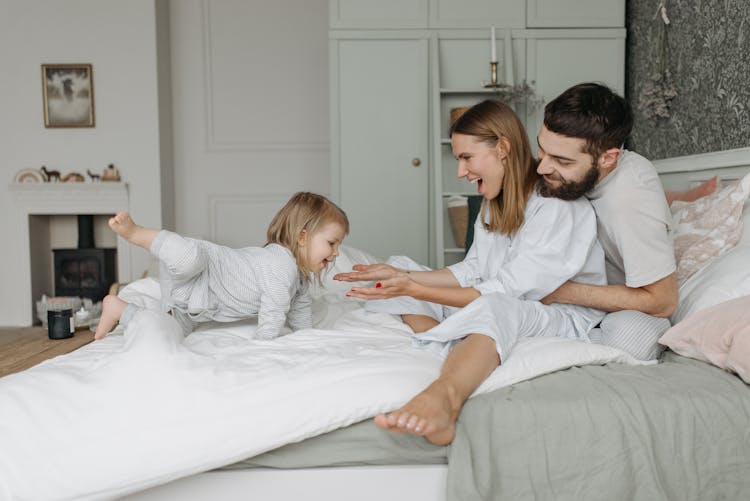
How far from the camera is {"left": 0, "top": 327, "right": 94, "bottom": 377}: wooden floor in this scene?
3186mm

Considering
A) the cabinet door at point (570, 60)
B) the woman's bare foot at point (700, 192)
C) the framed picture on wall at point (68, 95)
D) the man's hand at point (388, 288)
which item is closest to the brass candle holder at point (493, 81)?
the cabinet door at point (570, 60)

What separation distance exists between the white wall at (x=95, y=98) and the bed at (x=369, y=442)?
3491mm

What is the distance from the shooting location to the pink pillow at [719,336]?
1.46 metres

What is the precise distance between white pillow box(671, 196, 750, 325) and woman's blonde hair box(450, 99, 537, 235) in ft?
1.72

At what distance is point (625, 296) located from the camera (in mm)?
1826

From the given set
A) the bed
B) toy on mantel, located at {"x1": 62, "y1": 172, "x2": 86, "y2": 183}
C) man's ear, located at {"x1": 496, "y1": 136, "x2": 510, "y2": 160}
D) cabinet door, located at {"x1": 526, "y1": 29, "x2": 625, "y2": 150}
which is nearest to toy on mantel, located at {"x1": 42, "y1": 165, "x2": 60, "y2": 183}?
toy on mantel, located at {"x1": 62, "y1": 172, "x2": 86, "y2": 183}

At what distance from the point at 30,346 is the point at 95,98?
1866 millimetres

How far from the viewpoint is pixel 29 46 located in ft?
15.1

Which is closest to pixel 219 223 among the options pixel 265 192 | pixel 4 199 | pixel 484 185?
pixel 265 192

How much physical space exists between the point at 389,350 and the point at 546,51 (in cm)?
294

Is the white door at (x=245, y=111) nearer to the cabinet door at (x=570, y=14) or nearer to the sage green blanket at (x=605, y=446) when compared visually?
the cabinet door at (x=570, y=14)

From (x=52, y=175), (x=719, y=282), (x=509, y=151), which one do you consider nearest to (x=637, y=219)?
(x=719, y=282)

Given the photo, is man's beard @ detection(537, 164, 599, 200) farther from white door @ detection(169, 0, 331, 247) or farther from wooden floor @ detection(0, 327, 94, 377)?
white door @ detection(169, 0, 331, 247)

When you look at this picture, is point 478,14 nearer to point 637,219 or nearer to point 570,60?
point 570,60
